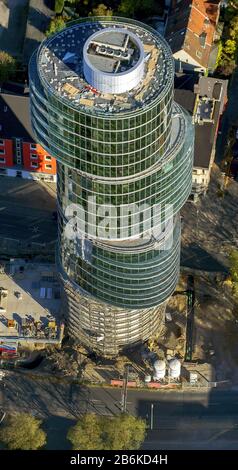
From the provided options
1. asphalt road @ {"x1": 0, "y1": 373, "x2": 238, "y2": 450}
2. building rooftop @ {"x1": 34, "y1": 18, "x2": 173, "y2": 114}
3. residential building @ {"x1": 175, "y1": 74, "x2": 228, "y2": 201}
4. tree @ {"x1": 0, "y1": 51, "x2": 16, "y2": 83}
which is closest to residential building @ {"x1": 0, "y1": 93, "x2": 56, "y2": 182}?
tree @ {"x1": 0, "y1": 51, "x2": 16, "y2": 83}

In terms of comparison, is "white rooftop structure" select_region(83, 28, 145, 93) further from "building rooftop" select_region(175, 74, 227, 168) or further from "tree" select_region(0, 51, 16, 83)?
"tree" select_region(0, 51, 16, 83)

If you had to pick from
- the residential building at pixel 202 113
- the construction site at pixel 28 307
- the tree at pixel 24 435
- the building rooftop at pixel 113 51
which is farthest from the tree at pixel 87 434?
the residential building at pixel 202 113

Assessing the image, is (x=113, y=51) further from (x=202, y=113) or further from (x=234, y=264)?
(x=202, y=113)

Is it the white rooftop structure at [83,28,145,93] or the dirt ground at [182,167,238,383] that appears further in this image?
the dirt ground at [182,167,238,383]

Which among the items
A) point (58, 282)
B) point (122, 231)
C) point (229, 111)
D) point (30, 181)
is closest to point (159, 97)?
point (122, 231)

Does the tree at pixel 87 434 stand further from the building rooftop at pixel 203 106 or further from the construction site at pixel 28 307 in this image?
the building rooftop at pixel 203 106

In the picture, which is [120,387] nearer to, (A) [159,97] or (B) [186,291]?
(B) [186,291]
